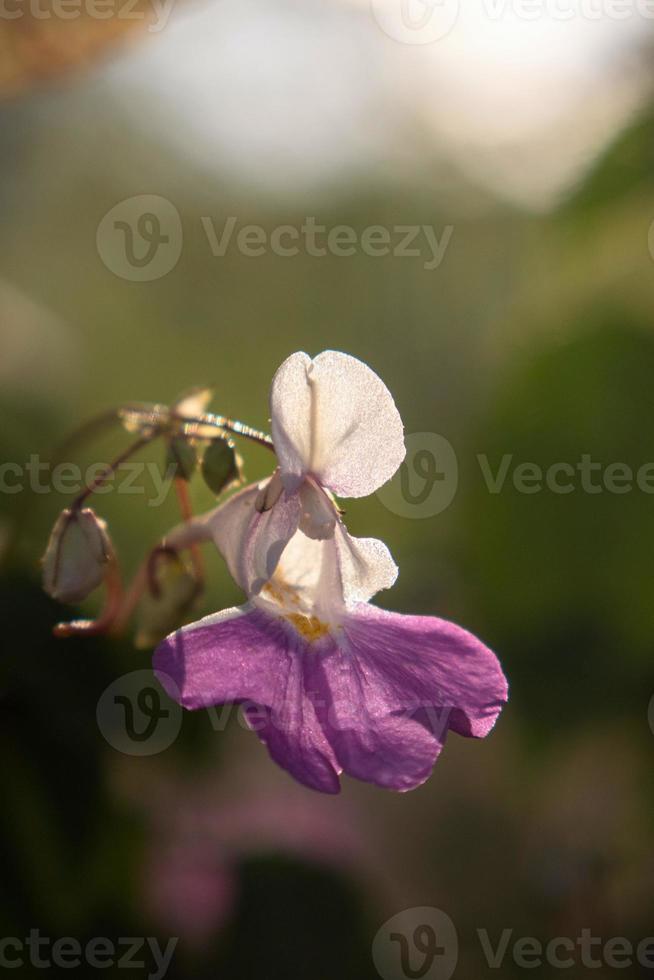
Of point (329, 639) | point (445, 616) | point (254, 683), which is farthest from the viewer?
point (445, 616)

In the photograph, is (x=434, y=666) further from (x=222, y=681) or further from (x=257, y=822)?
(x=257, y=822)

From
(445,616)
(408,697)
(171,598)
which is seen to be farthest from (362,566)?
(445,616)

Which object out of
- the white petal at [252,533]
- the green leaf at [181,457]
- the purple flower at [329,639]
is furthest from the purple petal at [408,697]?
the green leaf at [181,457]

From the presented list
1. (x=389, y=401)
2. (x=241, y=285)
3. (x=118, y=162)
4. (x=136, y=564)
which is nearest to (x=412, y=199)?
(x=241, y=285)

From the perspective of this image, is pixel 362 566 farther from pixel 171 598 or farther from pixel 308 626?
pixel 171 598

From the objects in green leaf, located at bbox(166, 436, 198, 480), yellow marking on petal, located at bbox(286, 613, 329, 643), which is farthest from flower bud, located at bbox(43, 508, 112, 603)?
yellow marking on petal, located at bbox(286, 613, 329, 643)

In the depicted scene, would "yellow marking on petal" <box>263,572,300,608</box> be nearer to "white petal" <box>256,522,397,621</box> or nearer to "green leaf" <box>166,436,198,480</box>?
"white petal" <box>256,522,397,621</box>
